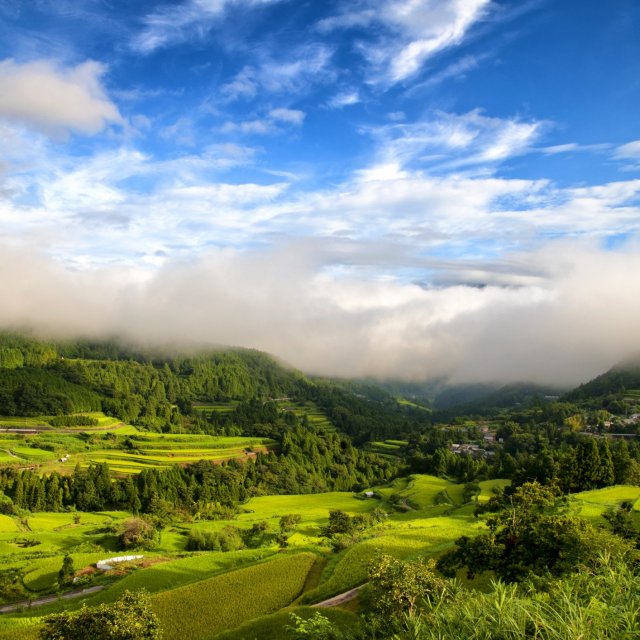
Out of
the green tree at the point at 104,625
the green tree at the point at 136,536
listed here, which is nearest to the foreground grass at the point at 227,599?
the green tree at the point at 104,625

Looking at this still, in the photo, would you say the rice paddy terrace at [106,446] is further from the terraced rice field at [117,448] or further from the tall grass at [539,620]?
the tall grass at [539,620]

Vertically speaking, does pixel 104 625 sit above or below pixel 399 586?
below

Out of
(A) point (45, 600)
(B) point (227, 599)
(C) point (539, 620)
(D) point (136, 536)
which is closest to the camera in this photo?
(C) point (539, 620)

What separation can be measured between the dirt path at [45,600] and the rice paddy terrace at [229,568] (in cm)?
89

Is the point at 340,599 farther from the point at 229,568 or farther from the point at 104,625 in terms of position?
the point at 104,625

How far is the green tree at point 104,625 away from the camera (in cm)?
2095

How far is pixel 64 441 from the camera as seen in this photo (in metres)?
138

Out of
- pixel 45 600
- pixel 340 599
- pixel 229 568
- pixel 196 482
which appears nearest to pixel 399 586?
pixel 340 599

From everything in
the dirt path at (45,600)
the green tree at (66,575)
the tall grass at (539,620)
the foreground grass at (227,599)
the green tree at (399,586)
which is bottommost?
the dirt path at (45,600)

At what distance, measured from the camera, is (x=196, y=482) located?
11712 centimetres

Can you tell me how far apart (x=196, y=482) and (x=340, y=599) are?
9243 centimetres

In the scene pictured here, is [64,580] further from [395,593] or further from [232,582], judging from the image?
[395,593]

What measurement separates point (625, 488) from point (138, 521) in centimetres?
6373

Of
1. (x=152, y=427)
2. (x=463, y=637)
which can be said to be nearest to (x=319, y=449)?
(x=152, y=427)
